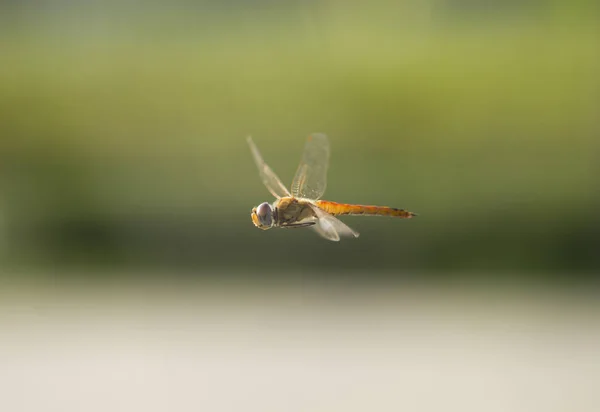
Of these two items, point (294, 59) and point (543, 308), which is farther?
point (294, 59)

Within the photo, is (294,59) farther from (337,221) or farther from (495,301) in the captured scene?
(337,221)

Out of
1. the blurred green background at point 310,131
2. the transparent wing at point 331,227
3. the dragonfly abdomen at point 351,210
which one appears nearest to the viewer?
the transparent wing at point 331,227

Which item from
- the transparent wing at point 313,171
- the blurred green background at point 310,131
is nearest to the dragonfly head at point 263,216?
the transparent wing at point 313,171

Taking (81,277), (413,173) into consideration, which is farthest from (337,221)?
(81,277)

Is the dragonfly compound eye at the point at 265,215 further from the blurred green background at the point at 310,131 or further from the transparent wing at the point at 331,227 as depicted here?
the blurred green background at the point at 310,131

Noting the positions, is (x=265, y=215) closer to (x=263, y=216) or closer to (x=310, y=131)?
(x=263, y=216)

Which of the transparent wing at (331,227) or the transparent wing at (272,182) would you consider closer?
the transparent wing at (331,227)

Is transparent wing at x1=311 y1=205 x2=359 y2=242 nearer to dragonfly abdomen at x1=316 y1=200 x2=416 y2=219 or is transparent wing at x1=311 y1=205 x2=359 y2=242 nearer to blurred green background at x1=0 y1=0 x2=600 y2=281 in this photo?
dragonfly abdomen at x1=316 y1=200 x2=416 y2=219
